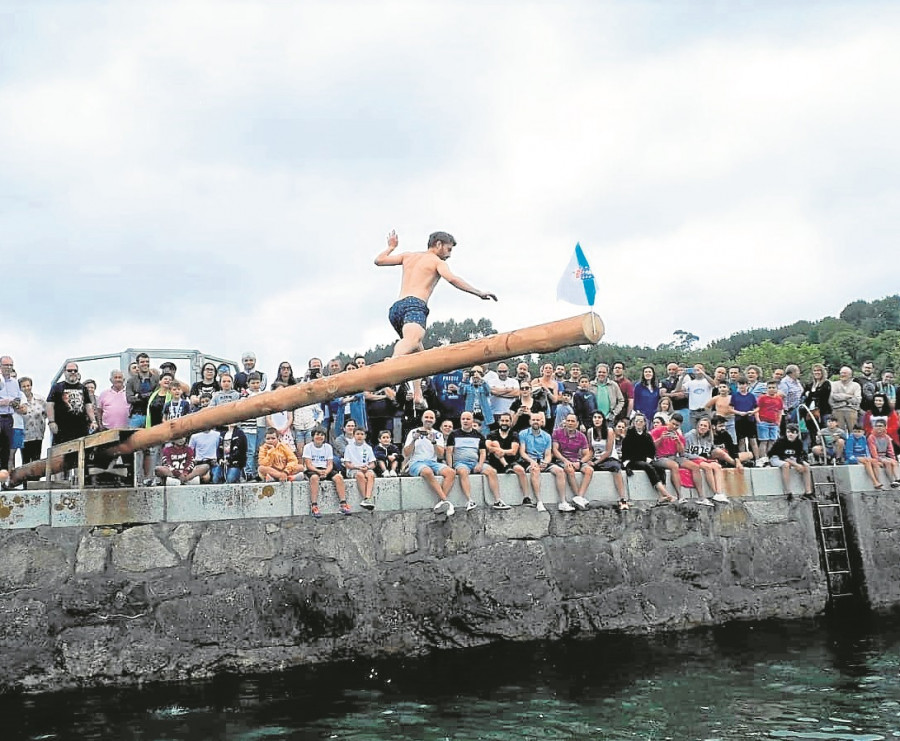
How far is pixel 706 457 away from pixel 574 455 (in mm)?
1888

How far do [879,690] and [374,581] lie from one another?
444cm

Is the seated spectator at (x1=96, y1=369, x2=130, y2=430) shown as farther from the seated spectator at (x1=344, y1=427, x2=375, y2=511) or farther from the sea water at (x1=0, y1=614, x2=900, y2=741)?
the sea water at (x1=0, y1=614, x2=900, y2=741)

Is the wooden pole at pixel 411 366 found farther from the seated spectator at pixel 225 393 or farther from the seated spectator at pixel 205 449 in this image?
the seated spectator at pixel 225 393

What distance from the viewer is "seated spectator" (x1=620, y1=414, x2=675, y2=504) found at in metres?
10.9

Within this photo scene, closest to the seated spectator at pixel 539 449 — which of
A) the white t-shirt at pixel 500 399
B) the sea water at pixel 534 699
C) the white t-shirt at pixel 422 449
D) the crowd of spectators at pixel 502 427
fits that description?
the crowd of spectators at pixel 502 427

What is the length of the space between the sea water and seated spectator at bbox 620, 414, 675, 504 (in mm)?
1792

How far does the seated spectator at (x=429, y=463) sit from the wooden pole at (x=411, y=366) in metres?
3.15

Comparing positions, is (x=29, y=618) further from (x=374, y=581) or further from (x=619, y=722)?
(x=619, y=722)

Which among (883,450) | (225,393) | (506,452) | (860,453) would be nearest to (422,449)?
(506,452)

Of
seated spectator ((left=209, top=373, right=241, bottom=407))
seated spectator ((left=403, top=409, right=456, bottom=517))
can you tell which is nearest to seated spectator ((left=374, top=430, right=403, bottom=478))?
seated spectator ((left=403, top=409, right=456, bottom=517))

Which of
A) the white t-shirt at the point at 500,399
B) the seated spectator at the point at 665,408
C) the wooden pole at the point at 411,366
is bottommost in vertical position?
the wooden pole at the point at 411,366

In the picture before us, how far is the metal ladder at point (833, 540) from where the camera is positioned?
39.0 feet

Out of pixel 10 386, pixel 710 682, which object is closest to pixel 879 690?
pixel 710 682

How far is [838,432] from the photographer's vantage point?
41.0 ft
